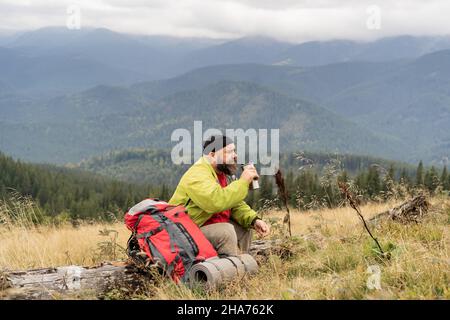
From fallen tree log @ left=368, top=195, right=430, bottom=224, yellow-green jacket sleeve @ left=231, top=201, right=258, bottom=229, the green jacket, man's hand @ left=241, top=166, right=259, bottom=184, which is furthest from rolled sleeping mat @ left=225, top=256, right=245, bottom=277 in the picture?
fallen tree log @ left=368, top=195, right=430, bottom=224

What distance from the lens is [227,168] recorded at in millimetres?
5938

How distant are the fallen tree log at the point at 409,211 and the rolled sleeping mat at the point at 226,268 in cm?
280

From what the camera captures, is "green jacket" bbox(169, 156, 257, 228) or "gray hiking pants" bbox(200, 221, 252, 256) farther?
"gray hiking pants" bbox(200, 221, 252, 256)

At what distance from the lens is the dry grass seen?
4.14m

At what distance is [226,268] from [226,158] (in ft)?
4.55

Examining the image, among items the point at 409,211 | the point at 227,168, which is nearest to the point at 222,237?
the point at 227,168

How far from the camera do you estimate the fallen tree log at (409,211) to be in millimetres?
6992

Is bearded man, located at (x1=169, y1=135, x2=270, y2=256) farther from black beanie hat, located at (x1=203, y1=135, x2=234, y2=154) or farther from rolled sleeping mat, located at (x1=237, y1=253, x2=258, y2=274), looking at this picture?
rolled sleeping mat, located at (x1=237, y1=253, x2=258, y2=274)

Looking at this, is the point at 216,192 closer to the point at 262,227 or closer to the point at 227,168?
the point at 227,168

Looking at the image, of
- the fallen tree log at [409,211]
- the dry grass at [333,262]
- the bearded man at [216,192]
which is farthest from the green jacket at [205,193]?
the fallen tree log at [409,211]

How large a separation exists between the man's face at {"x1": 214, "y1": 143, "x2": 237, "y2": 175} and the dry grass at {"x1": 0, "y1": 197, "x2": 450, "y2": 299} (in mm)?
1181

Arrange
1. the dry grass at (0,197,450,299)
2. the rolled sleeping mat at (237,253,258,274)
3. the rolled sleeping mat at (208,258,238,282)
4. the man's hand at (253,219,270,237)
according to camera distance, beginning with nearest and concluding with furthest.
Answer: the dry grass at (0,197,450,299) < the rolled sleeping mat at (208,258,238,282) < the rolled sleeping mat at (237,253,258,274) < the man's hand at (253,219,270,237)

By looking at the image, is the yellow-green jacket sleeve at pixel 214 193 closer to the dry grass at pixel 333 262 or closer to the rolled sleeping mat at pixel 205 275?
the rolled sleeping mat at pixel 205 275
